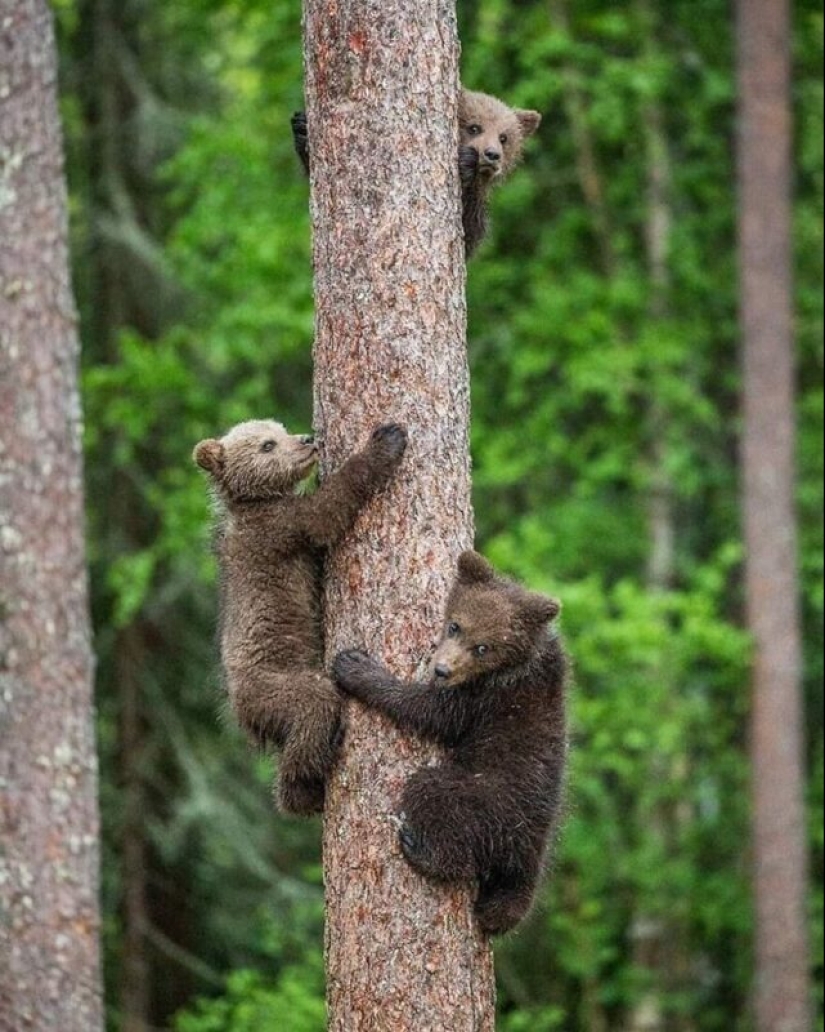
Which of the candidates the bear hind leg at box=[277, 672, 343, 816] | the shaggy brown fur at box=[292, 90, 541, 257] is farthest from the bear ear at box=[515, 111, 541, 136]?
the bear hind leg at box=[277, 672, 343, 816]

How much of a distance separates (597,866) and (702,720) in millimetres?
1614

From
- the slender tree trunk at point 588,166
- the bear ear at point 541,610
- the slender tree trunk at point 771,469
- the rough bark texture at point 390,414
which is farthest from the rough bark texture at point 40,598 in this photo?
the slender tree trunk at point 588,166

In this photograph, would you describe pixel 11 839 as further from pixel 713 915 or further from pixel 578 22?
pixel 578 22

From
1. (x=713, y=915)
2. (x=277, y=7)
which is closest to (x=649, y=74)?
(x=277, y=7)

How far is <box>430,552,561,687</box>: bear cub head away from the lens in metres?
5.30

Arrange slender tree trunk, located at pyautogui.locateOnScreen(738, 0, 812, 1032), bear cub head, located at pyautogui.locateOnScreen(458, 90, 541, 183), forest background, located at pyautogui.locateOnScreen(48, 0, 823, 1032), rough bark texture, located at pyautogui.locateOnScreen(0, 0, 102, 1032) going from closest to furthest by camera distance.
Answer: bear cub head, located at pyautogui.locateOnScreen(458, 90, 541, 183) < rough bark texture, located at pyautogui.locateOnScreen(0, 0, 102, 1032) < slender tree trunk, located at pyautogui.locateOnScreen(738, 0, 812, 1032) < forest background, located at pyautogui.locateOnScreen(48, 0, 823, 1032)

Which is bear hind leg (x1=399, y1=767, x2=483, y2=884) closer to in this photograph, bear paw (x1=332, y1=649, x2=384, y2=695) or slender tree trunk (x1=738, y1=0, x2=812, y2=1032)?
bear paw (x1=332, y1=649, x2=384, y2=695)

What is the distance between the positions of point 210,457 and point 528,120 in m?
2.45

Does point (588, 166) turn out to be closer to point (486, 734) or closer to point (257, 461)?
point (257, 461)

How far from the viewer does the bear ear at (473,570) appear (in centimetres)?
543

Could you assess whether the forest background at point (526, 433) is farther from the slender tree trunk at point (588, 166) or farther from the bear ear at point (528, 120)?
the bear ear at point (528, 120)

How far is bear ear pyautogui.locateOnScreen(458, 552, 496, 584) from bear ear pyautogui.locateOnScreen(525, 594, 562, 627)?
21 cm

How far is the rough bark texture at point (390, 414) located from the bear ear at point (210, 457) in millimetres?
1006

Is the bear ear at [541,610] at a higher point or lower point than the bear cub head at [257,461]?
lower
